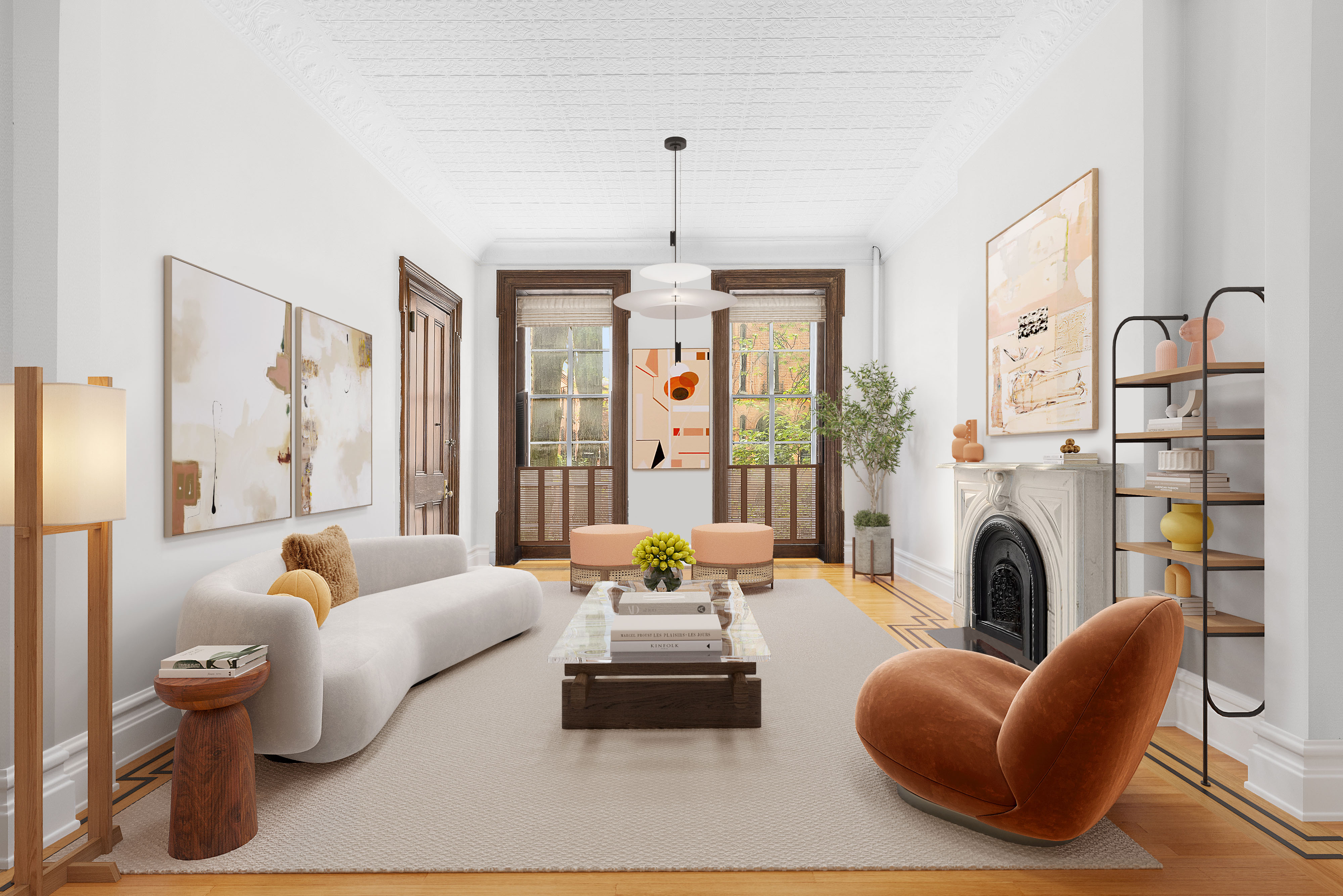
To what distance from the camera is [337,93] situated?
11.9ft

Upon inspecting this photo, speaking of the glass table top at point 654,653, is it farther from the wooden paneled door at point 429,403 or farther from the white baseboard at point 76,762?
the wooden paneled door at point 429,403

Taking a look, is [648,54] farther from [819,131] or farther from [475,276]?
[475,276]

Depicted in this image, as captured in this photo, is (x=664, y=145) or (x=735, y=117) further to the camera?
(x=664, y=145)

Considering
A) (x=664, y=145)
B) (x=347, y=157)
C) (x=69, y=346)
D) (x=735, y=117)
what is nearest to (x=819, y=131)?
(x=735, y=117)

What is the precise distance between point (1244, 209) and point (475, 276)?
5723 mm

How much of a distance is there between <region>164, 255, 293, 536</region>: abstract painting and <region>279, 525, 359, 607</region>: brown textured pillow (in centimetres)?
26

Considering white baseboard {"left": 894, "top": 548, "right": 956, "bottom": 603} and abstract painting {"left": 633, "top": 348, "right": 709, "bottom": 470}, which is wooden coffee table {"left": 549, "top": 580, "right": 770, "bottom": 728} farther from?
abstract painting {"left": 633, "top": 348, "right": 709, "bottom": 470}

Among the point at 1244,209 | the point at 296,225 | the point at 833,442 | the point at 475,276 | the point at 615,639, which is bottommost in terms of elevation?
A: the point at 615,639

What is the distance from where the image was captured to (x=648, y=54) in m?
3.41

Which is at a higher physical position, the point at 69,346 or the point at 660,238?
the point at 660,238

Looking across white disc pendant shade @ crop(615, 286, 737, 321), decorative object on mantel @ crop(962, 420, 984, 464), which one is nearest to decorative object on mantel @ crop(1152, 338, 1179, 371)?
decorative object on mantel @ crop(962, 420, 984, 464)

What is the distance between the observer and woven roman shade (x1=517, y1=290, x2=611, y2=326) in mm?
6555

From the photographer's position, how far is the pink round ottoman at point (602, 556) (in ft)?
16.9

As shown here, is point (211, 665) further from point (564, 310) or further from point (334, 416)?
point (564, 310)
